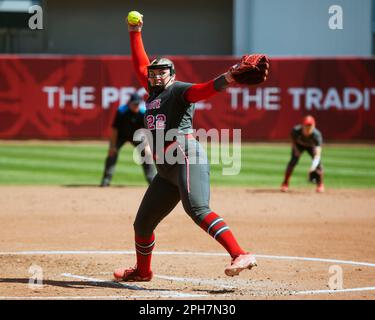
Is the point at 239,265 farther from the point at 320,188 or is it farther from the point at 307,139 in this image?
the point at 307,139

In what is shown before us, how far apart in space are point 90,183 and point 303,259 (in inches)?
334

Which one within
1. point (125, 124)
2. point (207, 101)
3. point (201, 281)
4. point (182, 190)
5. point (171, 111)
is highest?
point (171, 111)

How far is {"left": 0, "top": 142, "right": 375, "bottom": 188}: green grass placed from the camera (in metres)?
17.9

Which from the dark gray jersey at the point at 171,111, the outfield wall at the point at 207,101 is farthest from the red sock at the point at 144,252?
the outfield wall at the point at 207,101

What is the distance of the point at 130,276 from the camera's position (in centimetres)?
826

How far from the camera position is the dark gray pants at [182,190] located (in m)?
7.51

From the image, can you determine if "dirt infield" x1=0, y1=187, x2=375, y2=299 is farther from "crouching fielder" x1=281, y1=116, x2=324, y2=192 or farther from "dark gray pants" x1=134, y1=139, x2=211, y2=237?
"dark gray pants" x1=134, y1=139, x2=211, y2=237

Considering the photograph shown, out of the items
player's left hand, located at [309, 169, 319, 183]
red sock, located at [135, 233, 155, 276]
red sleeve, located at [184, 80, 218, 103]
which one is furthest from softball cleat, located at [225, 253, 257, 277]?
player's left hand, located at [309, 169, 319, 183]

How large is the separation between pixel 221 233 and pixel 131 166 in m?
13.5

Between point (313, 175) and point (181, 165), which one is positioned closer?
point (181, 165)

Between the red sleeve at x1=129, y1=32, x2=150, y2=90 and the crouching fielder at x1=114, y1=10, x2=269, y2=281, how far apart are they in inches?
0.7

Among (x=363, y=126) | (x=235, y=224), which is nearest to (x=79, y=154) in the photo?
(x=363, y=126)

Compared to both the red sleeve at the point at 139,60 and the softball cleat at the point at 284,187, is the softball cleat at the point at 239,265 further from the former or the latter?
the softball cleat at the point at 284,187

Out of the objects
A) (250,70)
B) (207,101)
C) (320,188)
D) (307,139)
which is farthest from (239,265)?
(207,101)
